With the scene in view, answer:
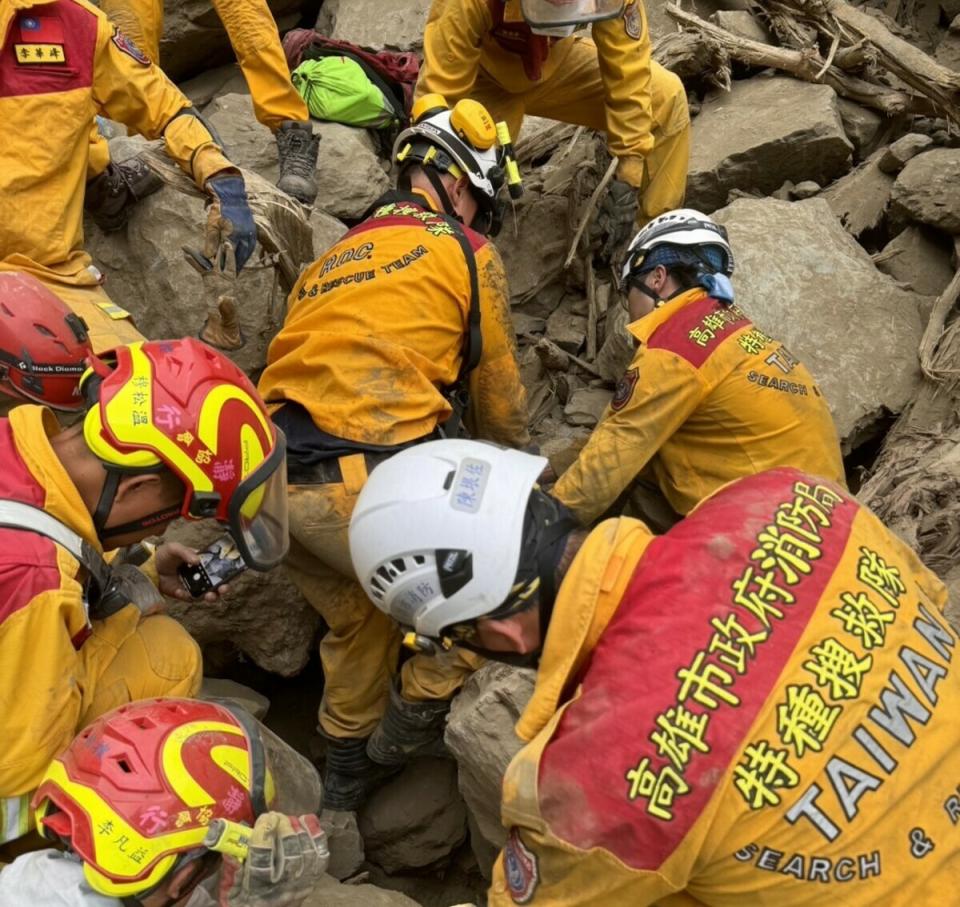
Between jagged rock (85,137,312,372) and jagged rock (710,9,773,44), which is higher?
jagged rock (710,9,773,44)

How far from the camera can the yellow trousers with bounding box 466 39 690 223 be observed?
17.9ft

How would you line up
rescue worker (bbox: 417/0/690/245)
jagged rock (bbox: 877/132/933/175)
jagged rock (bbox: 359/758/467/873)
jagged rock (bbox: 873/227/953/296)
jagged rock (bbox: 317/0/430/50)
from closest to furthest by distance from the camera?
jagged rock (bbox: 359/758/467/873) < rescue worker (bbox: 417/0/690/245) < jagged rock (bbox: 873/227/953/296) < jagged rock (bbox: 877/132/933/175) < jagged rock (bbox: 317/0/430/50)

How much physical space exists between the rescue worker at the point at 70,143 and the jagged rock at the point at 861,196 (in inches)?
141

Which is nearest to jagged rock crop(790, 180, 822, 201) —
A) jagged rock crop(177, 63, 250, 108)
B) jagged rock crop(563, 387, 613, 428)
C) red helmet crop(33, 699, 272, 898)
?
jagged rock crop(563, 387, 613, 428)

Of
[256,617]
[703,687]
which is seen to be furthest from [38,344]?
[703,687]

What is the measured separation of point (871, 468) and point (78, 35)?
410 cm

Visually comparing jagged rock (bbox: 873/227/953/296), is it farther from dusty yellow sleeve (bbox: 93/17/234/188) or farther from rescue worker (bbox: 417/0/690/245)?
dusty yellow sleeve (bbox: 93/17/234/188)

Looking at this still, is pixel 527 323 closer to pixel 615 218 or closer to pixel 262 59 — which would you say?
→ pixel 615 218

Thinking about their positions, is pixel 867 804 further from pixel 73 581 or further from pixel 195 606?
pixel 195 606

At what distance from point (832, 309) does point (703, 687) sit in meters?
3.71

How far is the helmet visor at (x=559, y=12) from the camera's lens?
4.76 meters

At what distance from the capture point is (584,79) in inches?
215

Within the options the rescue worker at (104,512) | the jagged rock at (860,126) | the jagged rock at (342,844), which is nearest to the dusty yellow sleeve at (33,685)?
the rescue worker at (104,512)

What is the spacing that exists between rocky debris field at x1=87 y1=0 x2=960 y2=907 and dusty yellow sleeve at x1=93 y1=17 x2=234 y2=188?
279mm
